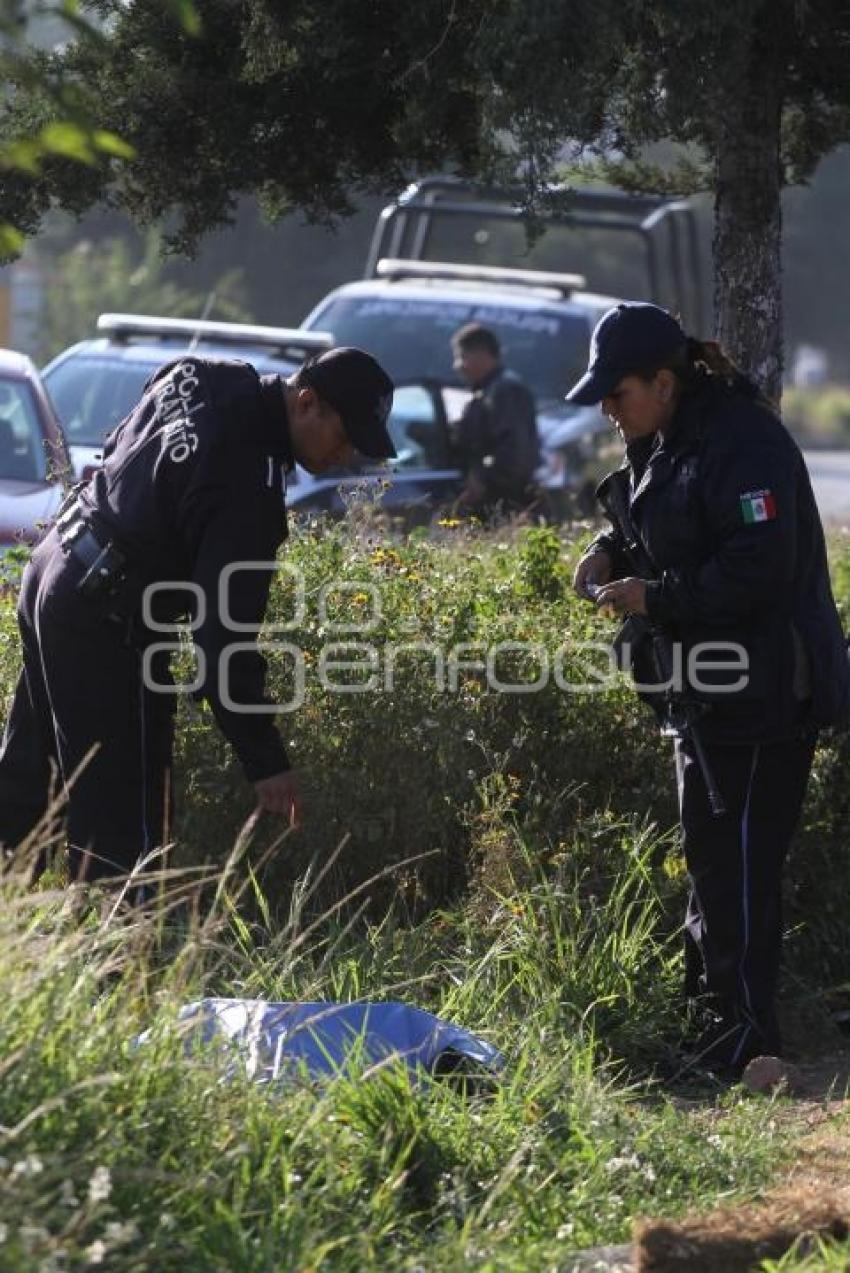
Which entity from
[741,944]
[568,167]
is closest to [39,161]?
[568,167]

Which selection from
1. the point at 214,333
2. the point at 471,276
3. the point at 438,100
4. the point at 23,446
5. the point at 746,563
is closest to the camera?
the point at 746,563

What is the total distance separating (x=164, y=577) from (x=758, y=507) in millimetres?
1337

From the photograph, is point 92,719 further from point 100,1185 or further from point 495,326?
point 495,326

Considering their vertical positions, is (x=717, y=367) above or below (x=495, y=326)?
above

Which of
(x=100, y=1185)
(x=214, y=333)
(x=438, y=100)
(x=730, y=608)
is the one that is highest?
(x=438, y=100)

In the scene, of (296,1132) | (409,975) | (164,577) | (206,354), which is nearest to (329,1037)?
(296,1132)

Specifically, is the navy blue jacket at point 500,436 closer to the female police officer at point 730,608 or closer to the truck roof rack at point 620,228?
the truck roof rack at point 620,228

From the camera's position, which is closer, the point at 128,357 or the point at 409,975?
the point at 409,975

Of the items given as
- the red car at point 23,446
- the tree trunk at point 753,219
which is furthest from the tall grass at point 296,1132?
the red car at point 23,446

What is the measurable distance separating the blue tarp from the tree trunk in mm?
2916

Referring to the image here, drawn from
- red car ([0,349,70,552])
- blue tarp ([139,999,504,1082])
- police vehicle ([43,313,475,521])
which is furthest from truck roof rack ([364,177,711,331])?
blue tarp ([139,999,504,1082])

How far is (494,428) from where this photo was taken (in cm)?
1188

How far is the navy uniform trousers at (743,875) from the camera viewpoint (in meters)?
5.08

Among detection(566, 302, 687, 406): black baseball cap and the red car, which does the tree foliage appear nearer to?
detection(566, 302, 687, 406): black baseball cap
